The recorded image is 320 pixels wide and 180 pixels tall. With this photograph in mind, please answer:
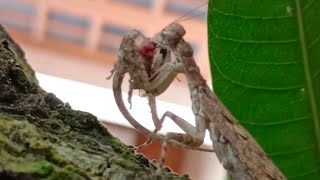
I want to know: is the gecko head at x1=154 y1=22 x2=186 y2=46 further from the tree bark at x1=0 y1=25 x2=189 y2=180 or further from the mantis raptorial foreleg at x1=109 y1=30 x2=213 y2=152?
the tree bark at x1=0 y1=25 x2=189 y2=180

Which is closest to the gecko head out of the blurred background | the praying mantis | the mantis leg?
the praying mantis

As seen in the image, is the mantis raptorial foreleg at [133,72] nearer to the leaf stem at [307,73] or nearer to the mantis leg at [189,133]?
the mantis leg at [189,133]

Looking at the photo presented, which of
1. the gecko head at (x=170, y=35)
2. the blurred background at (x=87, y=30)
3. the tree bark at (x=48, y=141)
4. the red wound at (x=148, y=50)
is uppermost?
the blurred background at (x=87, y=30)

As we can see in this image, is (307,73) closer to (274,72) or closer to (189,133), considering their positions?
(274,72)

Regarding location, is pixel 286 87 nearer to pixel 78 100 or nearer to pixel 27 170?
pixel 27 170

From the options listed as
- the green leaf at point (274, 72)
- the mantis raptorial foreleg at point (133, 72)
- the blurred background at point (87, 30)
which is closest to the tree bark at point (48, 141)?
the mantis raptorial foreleg at point (133, 72)

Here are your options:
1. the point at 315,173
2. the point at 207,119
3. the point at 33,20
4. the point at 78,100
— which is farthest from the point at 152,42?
the point at 33,20

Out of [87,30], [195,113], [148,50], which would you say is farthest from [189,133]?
[87,30]
